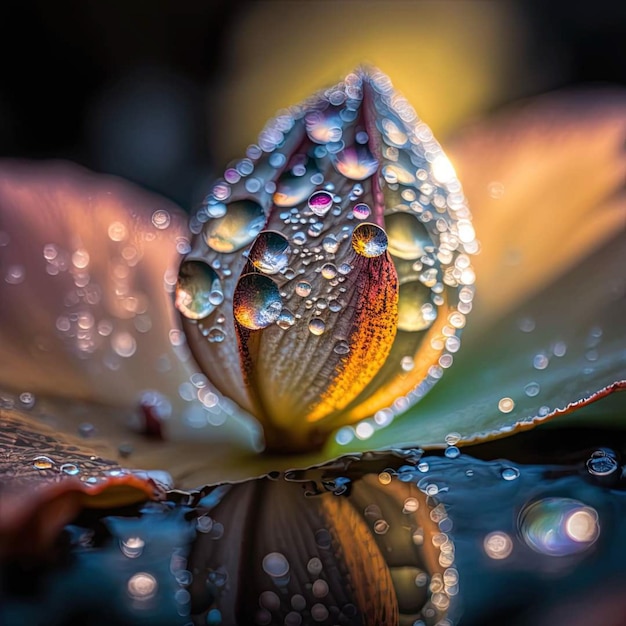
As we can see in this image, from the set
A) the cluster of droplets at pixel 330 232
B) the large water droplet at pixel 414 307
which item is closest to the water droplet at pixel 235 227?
the cluster of droplets at pixel 330 232

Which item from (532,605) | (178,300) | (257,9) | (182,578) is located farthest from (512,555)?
(257,9)

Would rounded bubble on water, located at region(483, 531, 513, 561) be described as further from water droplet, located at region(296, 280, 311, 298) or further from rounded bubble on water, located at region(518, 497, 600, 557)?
water droplet, located at region(296, 280, 311, 298)

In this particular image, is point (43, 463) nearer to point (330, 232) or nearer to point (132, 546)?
point (132, 546)

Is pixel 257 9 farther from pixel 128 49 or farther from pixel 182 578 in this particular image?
pixel 182 578

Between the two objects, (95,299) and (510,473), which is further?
(95,299)

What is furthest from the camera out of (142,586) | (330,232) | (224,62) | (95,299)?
(224,62)

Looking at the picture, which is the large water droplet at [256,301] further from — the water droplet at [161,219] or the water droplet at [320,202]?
the water droplet at [161,219]

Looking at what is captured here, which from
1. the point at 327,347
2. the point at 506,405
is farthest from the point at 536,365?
the point at 327,347
